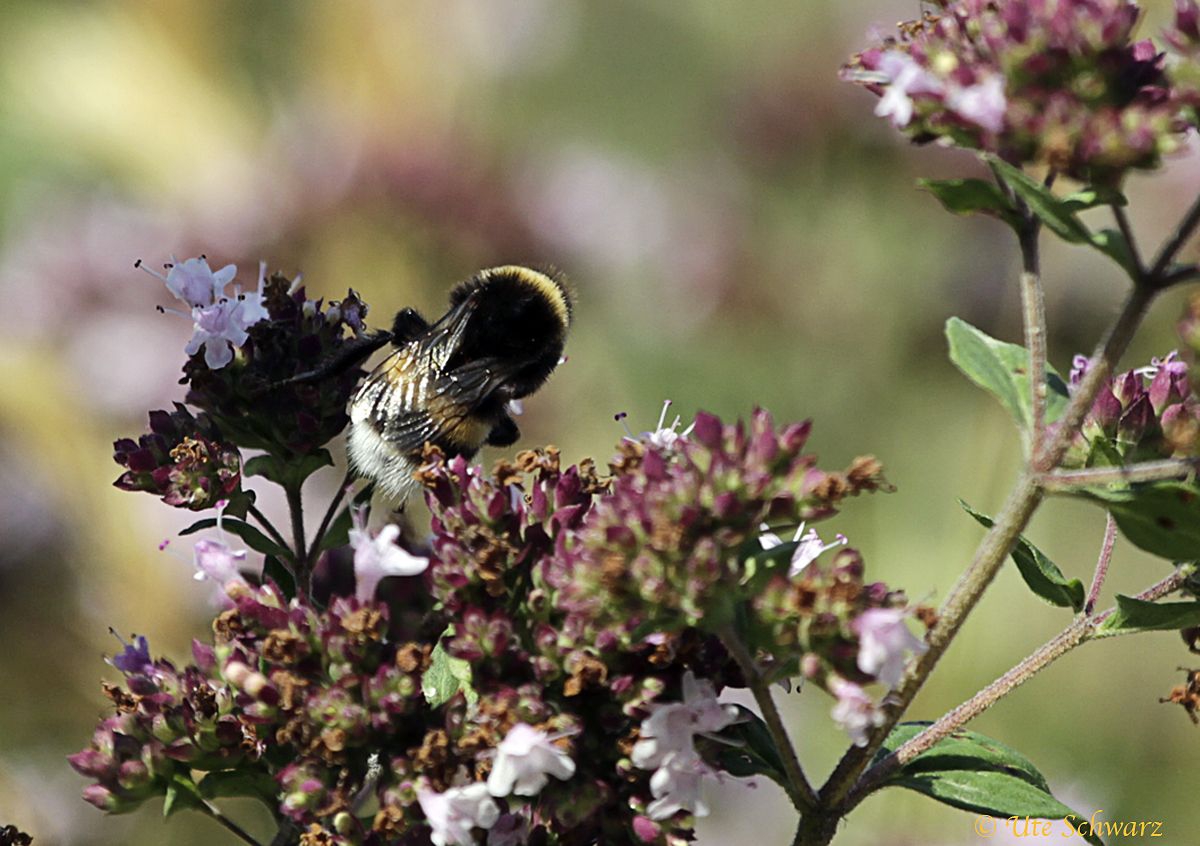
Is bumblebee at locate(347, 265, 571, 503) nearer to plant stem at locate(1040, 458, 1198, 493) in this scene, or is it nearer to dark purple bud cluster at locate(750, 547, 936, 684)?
dark purple bud cluster at locate(750, 547, 936, 684)

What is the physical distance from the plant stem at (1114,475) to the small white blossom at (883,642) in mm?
241

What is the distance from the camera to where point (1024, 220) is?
1.71 metres

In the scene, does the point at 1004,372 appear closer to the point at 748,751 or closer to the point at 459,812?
the point at 748,751

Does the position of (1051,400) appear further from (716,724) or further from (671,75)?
(671,75)

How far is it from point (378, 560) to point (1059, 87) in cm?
104

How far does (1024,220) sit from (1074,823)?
799mm

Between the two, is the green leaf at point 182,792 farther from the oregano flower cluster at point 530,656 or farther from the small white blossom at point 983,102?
the small white blossom at point 983,102

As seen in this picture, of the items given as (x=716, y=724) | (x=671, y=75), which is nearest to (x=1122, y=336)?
(x=716, y=724)

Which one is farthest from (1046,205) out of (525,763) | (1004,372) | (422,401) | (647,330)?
(647,330)

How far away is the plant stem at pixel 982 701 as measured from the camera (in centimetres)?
174

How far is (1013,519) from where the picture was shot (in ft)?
5.27

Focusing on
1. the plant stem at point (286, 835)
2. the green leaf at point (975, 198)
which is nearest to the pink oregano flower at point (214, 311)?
the plant stem at point (286, 835)

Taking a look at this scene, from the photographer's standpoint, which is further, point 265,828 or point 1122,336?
point 265,828

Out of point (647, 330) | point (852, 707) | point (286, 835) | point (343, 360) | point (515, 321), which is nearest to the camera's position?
point (852, 707)
